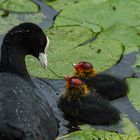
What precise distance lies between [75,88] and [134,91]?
0.79 metres

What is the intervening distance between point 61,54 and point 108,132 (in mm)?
1751

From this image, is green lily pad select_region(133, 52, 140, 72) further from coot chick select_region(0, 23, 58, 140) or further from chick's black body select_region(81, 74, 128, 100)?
coot chick select_region(0, 23, 58, 140)

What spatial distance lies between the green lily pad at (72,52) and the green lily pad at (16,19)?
0.52 m

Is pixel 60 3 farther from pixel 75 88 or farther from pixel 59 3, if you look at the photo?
pixel 75 88

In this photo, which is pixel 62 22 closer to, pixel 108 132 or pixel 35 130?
pixel 108 132

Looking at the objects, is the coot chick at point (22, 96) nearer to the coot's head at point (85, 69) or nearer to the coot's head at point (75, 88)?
the coot's head at point (75, 88)

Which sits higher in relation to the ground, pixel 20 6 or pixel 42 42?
pixel 42 42

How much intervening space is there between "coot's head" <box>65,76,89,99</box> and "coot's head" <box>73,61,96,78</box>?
14.7 inches

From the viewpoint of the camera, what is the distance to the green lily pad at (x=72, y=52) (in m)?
9.08

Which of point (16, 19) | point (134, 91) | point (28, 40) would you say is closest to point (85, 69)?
point (134, 91)

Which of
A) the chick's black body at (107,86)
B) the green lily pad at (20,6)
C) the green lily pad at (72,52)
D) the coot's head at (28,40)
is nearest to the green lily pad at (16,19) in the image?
the green lily pad at (20,6)

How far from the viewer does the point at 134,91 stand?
8664 mm

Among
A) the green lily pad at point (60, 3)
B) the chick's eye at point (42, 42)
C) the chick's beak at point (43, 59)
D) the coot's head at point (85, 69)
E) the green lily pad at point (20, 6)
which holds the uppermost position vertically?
the chick's eye at point (42, 42)

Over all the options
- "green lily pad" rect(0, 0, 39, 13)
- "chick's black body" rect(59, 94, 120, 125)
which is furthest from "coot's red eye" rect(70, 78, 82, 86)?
"green lily pad" rect(0, 0, 39, 13)
